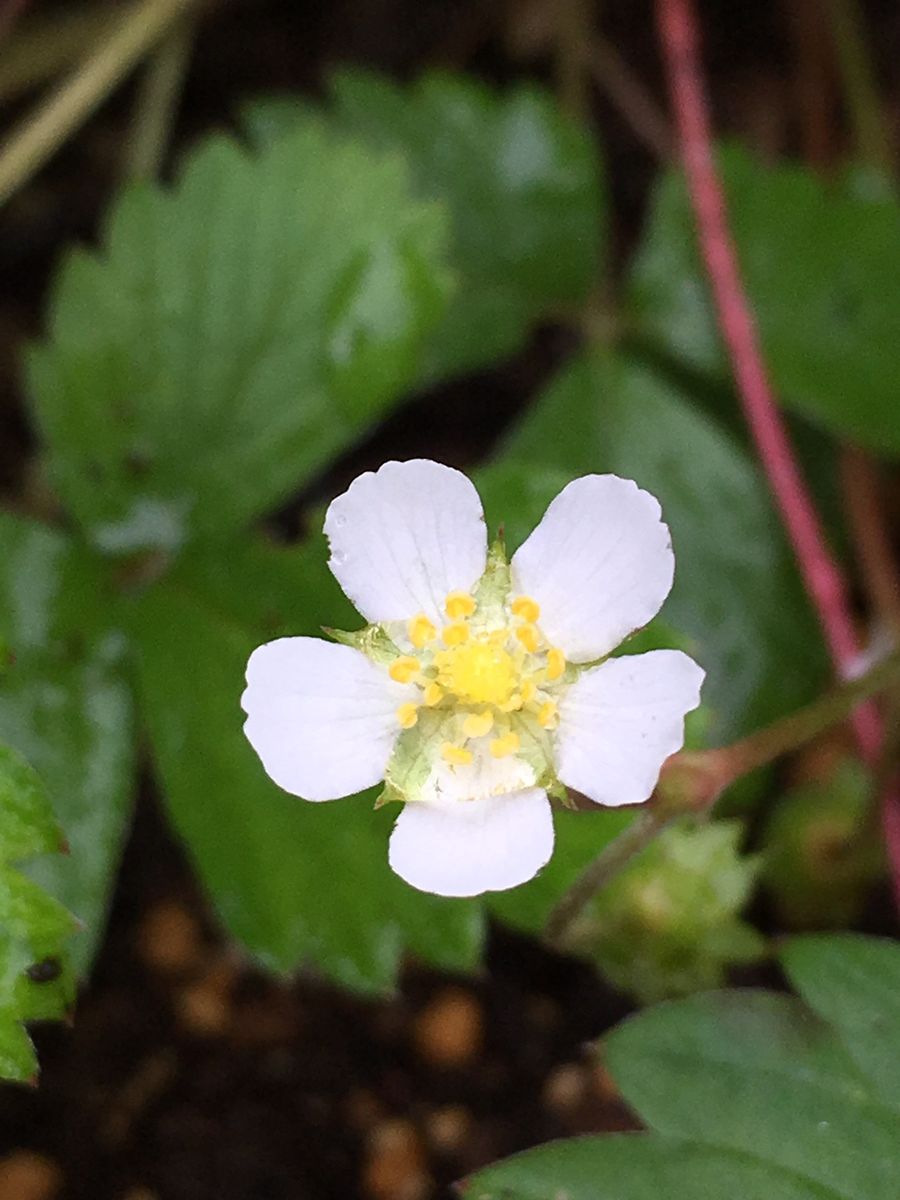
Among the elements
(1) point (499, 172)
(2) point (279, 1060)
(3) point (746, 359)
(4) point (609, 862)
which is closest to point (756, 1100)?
(4) point (609, 862)

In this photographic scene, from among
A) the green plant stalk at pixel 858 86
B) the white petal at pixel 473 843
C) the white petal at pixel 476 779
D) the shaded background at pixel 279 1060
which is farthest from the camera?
the green plant stalk at pixel 858 86

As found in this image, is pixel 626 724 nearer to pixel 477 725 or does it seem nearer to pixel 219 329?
pixel 477 725

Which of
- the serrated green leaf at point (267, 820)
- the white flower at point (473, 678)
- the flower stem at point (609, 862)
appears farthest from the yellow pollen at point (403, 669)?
the serrated green leaf at point (267, 820)

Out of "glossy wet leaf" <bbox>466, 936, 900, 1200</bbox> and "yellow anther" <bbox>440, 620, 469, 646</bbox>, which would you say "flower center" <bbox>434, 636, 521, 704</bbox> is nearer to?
"yellow anther" <bbox>440, 620, 469, 646</bbox>

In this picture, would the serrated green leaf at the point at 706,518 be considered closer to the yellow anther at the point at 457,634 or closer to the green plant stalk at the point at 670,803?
the green plant stalk at the point at 670,803

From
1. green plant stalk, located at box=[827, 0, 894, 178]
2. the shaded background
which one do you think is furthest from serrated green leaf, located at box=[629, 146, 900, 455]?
the shaded background

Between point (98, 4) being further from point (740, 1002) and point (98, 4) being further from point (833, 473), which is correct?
point (740, 1002)
